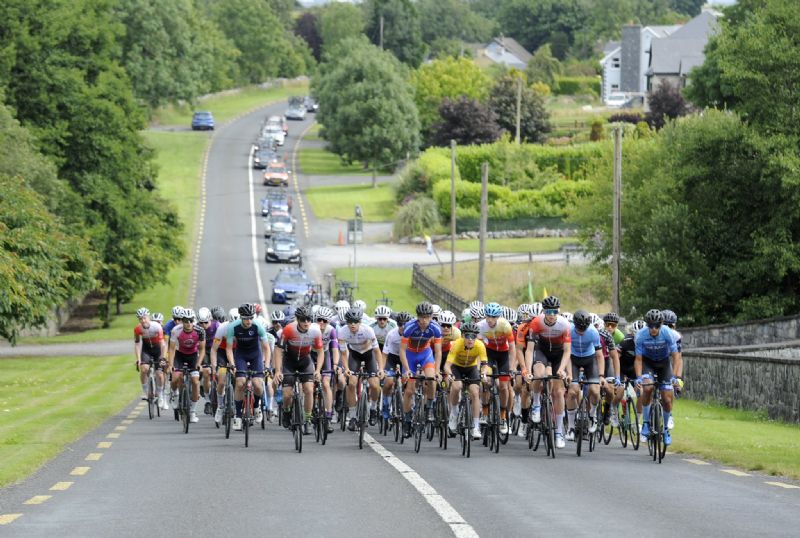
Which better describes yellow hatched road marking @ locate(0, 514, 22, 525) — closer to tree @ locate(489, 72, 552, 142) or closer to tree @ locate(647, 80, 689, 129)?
tree @ locate(647, 80, 689, 129)

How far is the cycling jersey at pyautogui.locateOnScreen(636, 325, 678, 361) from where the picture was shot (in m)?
21.3

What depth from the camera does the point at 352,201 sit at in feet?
354

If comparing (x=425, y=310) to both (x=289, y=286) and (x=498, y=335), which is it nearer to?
(x=498, y=335)

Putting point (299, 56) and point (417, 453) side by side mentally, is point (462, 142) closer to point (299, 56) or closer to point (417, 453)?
point (299, 56)

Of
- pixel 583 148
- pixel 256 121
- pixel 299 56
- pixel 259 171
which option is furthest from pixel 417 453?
pixel 299 56

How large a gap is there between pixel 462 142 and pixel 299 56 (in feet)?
268

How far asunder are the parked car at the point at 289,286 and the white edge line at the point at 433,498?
47.8 meters

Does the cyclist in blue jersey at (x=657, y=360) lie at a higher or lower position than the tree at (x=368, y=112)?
lower

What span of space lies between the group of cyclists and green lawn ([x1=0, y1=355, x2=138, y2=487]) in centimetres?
292

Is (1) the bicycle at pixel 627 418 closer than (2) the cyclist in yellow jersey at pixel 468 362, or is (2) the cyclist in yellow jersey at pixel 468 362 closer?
(2) the cyclist in yellow jersey at pixel 468 362

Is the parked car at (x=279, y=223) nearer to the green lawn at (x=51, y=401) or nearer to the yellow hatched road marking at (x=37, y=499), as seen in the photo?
the green lawn at (x=51, y=401)

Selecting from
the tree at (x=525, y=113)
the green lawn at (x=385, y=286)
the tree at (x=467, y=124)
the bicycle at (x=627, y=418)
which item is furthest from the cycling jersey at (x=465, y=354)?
the tree at (x=525, y=113)

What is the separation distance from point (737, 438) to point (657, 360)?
428cm

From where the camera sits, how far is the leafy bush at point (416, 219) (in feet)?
313
